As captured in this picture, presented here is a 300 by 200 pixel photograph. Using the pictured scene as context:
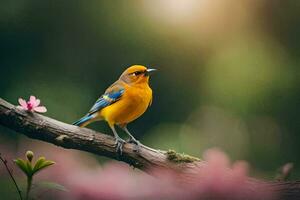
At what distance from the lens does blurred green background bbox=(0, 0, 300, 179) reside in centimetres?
164

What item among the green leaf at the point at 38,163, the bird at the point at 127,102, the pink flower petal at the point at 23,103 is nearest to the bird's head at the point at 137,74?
the bird at the point at 127,102

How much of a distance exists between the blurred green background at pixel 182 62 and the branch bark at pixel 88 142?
0.44 m

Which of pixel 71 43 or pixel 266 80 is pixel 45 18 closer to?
pixel 71 43

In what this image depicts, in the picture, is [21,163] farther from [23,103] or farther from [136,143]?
[136,143]

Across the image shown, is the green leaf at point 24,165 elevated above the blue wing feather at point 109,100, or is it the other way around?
the blue wing feather at point 109,100

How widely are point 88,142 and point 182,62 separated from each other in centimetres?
70

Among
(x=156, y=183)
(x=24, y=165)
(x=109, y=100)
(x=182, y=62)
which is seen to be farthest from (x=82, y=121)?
(x=182, y=62)

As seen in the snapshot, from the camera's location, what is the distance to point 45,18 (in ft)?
5.74

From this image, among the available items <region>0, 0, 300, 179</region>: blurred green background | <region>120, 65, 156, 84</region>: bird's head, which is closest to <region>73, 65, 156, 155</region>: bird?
<region>120, 65, 156, 84</region>: bird's head

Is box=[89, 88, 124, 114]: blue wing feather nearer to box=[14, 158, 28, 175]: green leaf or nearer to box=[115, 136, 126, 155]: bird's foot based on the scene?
box=[115, 136, 126, 155]: bird's foot

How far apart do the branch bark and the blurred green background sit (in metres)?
0.44

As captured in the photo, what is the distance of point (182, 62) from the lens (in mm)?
1782

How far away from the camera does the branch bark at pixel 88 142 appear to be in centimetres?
109

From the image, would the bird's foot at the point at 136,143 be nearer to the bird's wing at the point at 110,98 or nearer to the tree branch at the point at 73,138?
the tree branch at the point at 73,138
